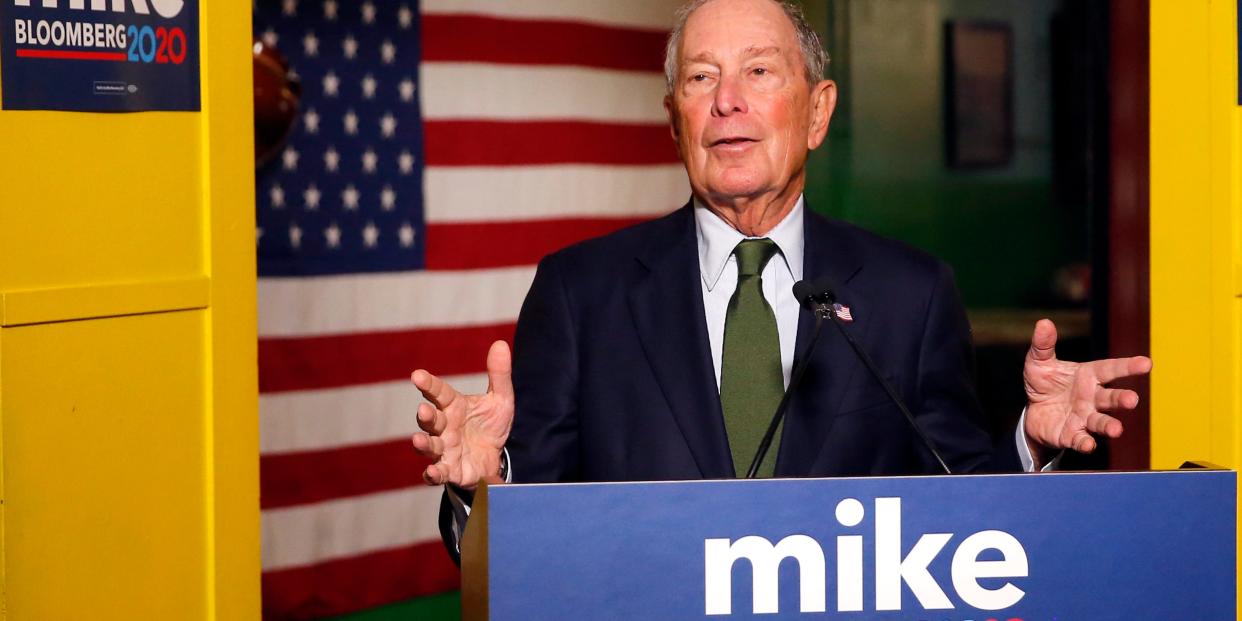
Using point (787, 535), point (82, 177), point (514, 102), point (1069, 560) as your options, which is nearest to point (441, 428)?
point (787, 535)

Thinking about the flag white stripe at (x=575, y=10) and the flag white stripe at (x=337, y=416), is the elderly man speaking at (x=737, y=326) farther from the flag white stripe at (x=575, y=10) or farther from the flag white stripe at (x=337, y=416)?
the flag white stripe at (x=575, y=10)

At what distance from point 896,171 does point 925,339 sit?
12.1ft

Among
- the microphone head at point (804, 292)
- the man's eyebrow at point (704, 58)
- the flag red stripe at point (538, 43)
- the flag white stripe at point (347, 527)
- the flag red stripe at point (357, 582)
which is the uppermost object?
the flag red stripe at point (538, 43)

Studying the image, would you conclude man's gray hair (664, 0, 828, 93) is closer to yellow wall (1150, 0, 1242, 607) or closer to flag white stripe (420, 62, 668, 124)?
yellow wall (1150, 0, 1242, 607)

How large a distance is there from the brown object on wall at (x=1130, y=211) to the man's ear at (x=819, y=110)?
986 mm

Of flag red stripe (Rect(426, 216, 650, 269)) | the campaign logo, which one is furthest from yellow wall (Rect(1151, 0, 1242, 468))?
flag red stripe (Rect(426, 216, 650, 269))

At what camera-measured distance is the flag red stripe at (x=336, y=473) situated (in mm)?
4434

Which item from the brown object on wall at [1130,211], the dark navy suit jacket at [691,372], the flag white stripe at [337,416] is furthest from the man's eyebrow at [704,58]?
the flag white stripe at [337,416]

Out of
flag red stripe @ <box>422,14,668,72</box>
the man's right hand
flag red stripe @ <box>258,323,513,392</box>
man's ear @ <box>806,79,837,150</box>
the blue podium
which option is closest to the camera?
the blue podium

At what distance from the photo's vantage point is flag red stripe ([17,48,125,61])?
2.22 meters

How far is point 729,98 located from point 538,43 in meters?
2.94

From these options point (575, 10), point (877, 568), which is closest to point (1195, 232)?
point (877, 568)

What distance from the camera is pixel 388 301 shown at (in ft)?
15.4

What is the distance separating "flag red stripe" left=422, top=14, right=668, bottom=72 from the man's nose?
265cm
